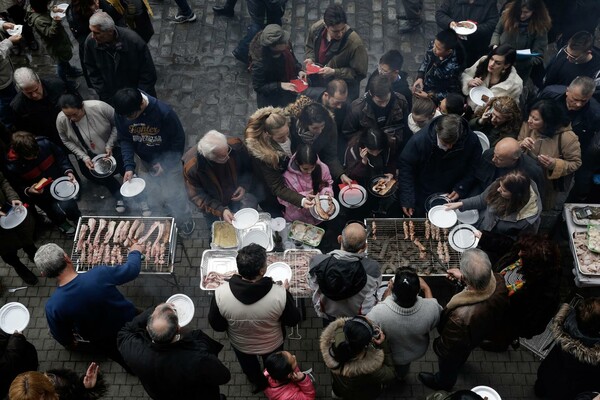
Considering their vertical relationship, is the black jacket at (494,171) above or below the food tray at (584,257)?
above

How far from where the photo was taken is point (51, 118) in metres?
7.58

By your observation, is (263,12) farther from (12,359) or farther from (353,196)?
(12,359)

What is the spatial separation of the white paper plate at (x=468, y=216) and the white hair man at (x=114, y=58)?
4995 mm

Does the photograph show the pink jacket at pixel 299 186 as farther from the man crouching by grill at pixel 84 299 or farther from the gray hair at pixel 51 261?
the gray hair at pixel 51 261

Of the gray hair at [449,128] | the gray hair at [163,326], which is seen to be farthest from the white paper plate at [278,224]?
the gray hair at [163,326]

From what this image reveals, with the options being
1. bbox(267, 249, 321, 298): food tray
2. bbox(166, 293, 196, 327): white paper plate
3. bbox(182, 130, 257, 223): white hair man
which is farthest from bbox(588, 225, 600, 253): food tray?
bbox(166, 293, 196, 327): white paper plate

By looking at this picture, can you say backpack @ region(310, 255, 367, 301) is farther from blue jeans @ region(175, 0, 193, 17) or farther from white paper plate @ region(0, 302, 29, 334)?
blue jeans @ region(175, 0, 193, 17)

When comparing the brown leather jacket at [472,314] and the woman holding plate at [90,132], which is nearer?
the brown leather jacket at [472,314]

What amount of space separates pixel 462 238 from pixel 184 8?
7.09m

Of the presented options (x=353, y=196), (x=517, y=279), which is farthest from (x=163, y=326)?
(x=517, y=279)

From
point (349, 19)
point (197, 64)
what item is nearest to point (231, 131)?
point (197, 64)

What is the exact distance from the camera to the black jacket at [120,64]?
25.6ft

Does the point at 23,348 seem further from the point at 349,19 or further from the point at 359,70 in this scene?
the point at 349,19

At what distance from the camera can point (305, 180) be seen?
6848 mm
